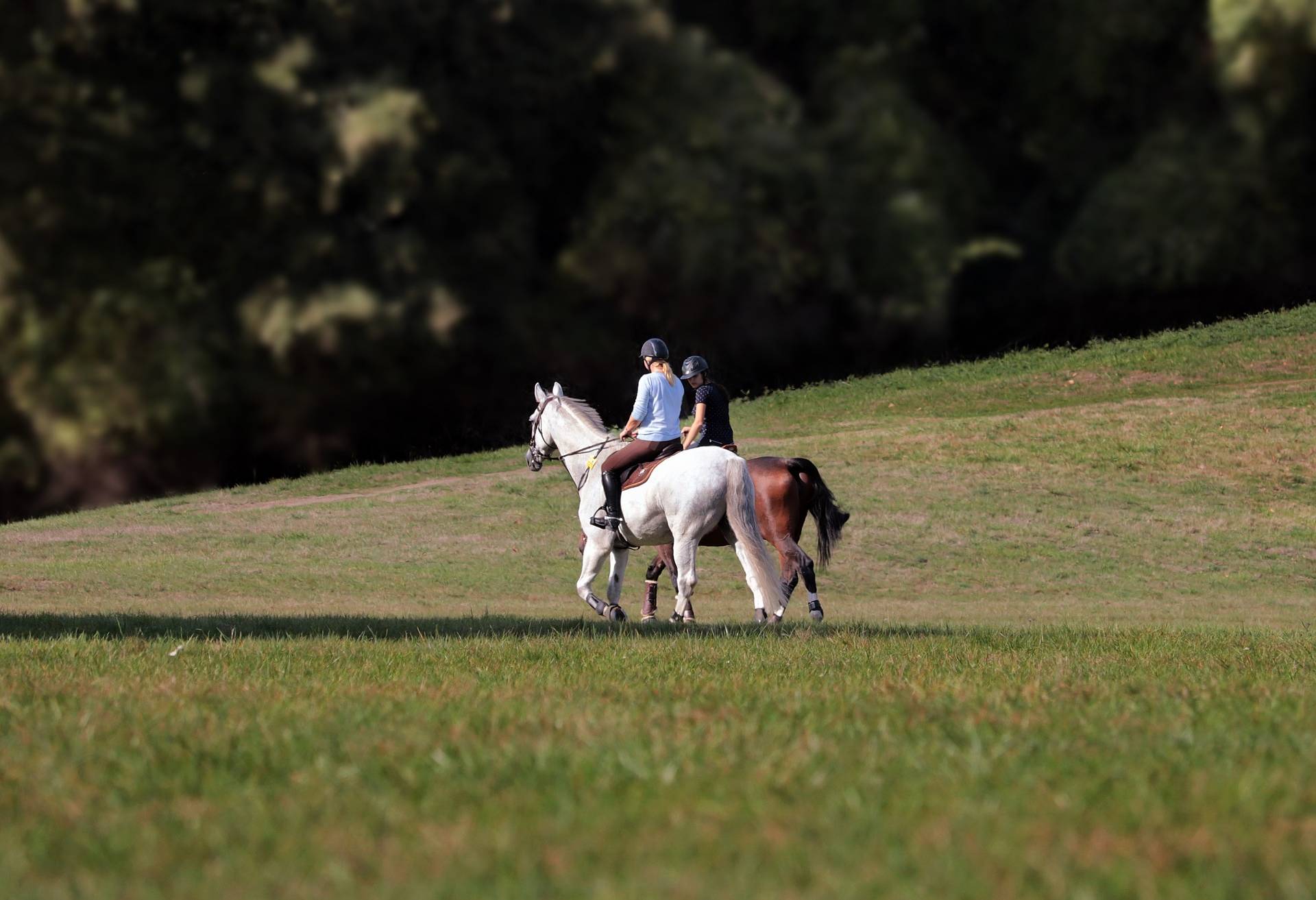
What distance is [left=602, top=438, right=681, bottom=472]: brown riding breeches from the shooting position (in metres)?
16.4

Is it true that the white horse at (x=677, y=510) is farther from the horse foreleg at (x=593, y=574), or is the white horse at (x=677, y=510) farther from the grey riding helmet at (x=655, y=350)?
the grey riding helmet at (x=655, y=350)

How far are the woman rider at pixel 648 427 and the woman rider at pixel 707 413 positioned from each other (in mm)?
960

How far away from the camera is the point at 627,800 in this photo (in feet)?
17.4

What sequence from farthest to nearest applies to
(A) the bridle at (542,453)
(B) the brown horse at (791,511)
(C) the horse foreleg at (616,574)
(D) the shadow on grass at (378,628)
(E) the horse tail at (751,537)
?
(B) the brown horse at (791,511) → (A) the bridle at (542,453) → (C) the horse foreleg at (616,574) → (E) the horse tail at (751,537) → (D) the shadow on grass at (378,628)

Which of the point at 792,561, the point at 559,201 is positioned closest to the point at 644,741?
the point at 792,561

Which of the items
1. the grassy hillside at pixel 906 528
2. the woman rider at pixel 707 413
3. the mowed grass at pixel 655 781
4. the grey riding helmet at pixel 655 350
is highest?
the grey riding helmet at pixel 655 350

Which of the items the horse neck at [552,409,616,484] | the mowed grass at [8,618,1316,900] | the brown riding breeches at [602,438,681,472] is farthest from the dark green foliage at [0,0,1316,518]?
the mowed grass at [8,618,1316,900]

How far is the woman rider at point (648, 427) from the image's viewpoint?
16188 millimetres

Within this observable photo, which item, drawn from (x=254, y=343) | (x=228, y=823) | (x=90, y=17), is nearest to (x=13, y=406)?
(x=254, y=343)

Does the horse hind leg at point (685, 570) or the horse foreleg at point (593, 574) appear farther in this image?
the horse foreleg at point (593, 574)

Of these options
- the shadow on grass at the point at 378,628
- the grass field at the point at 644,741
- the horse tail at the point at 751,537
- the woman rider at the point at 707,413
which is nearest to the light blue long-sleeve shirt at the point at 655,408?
the horse tail at the point at 751,537

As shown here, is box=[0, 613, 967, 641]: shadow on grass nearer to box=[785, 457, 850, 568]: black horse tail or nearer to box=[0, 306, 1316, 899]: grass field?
box=[0, 306, 1316, 899]: grass field

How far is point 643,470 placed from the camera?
16438 mm

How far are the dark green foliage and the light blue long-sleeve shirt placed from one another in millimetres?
15770
